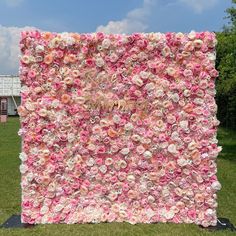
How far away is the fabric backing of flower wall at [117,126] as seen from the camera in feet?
22.0

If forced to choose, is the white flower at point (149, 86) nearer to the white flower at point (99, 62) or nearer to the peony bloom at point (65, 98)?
the white flower at point (99, 62)

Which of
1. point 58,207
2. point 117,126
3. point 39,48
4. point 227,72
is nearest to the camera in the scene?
point 39,48

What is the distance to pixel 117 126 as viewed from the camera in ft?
22.3

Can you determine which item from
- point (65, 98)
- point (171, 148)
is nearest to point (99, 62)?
point (65, 98)

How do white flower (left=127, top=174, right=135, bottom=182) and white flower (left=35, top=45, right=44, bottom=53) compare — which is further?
white flower (left=127, top=174, right=135, bottom=182)

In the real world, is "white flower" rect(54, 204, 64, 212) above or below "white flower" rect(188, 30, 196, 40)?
below

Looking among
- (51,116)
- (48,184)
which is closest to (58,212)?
(48,184)

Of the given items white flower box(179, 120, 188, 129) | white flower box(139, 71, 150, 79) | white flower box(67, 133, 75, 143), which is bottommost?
white flower box(67, 133, 75, 143)

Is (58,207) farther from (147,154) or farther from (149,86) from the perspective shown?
(149,86)

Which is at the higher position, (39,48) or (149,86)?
(39,48)

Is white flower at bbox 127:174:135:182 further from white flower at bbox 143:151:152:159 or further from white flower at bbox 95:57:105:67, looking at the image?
white flower at bbox 95:57:105:67

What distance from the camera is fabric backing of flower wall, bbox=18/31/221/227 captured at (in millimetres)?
6719

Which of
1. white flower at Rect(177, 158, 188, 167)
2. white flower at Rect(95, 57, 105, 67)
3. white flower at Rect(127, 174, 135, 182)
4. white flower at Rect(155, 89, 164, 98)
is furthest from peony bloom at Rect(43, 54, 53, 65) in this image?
white flower at Rect(177, 158, 188, 167)

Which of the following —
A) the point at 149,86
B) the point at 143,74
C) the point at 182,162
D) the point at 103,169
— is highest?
the point at 143,74
